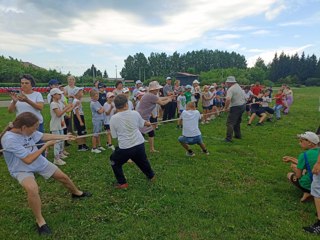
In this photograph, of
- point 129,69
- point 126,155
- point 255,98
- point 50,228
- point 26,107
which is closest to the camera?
point 50,228

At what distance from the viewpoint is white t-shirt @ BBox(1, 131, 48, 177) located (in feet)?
12.2

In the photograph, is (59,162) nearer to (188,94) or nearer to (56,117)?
(56,117)

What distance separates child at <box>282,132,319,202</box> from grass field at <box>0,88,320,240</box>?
27 centimetres

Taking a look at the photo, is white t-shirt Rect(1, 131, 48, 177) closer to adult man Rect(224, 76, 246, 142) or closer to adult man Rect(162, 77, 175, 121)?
adult man Rect(224, 76, 246, 142)

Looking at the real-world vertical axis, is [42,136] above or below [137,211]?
above

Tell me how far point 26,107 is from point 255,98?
1146 centimetres

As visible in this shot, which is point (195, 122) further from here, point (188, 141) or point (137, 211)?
point (137, 211)

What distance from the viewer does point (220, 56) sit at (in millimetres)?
125500

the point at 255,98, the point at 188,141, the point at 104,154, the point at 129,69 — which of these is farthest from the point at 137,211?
the point at 129,69

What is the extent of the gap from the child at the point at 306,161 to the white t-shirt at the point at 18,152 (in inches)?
162

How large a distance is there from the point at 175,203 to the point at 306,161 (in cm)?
226

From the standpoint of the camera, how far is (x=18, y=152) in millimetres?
3732

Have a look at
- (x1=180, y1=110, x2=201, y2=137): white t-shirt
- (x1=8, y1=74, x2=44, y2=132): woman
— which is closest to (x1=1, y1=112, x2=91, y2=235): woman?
(x1=8, y1=74, x2=44, y2=132): woman

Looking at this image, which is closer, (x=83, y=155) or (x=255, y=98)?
(x=83, y=155)
